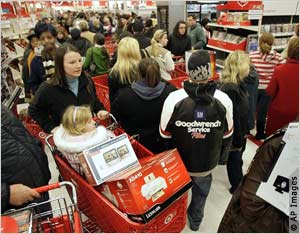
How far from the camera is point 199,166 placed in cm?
224

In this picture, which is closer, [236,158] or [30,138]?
[30,138]

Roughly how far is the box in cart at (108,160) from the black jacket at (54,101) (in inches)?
42.2

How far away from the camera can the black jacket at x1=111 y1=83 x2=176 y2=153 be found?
8.09 ft

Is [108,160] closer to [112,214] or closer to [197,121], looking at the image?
[112,214]

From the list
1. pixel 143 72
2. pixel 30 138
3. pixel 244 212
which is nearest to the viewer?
pixel 244 212

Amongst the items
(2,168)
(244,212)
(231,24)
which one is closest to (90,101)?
(2,168)

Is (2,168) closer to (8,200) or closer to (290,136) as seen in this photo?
(8,200)

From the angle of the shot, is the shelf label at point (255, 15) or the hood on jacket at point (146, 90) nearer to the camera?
the hood on jacket at point (146, 90)

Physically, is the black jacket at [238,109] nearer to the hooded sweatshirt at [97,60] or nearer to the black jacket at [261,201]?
the black jacket at [261,201]

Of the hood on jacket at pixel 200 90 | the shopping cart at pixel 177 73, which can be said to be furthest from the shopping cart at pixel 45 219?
the shopping cart at pixel 177 73

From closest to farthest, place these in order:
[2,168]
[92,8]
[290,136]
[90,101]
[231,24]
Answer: [290,136]
[2,168]
[90,101]
[231,24]
[92,8]

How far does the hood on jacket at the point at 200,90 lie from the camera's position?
2.00 m

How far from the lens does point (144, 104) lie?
2463 mm

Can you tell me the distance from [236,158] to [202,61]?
1.33 m
